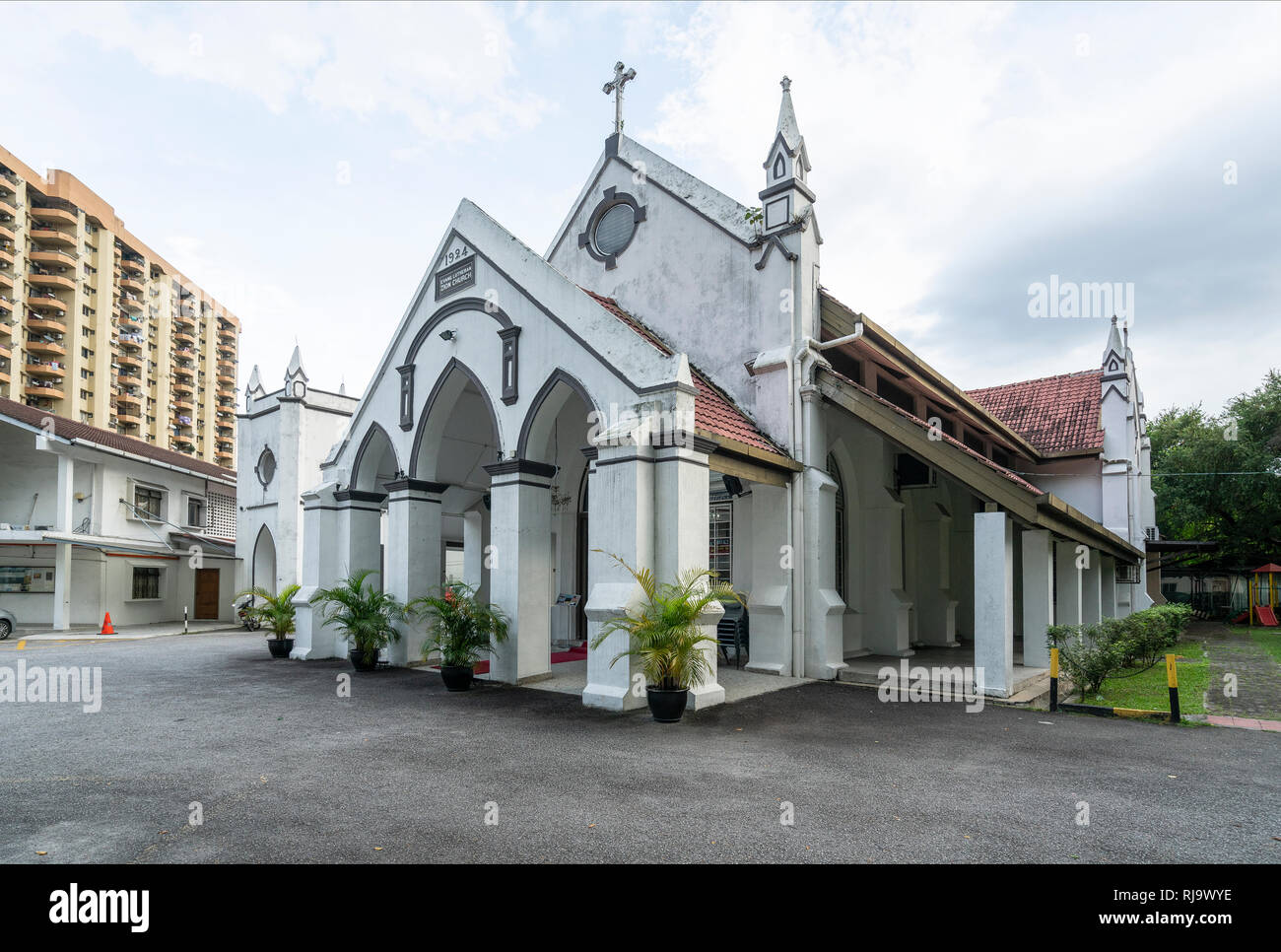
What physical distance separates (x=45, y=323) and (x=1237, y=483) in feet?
222

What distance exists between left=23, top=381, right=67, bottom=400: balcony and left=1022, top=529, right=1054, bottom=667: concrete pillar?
194ft

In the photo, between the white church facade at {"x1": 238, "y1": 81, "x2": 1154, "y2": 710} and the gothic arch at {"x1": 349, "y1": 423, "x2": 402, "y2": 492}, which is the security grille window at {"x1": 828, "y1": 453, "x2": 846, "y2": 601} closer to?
the white church facade at {"x1": 238, "y1": 81, "x2": 1154, "y2": 710}

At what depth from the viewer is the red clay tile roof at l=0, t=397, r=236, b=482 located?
2383 cm

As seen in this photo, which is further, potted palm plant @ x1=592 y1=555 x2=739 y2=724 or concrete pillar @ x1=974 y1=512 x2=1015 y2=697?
concrete pillar @ x1=974 y1=512 x2=1015 y2=697

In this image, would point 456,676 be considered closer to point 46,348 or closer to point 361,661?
point 361,661

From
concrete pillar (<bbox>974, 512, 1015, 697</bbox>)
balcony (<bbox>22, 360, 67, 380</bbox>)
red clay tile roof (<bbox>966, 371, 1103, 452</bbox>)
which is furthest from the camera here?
balcony (<bbox>22, 360, 67, 380</bbox>)

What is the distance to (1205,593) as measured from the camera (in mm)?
33312

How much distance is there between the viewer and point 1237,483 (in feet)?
98.9

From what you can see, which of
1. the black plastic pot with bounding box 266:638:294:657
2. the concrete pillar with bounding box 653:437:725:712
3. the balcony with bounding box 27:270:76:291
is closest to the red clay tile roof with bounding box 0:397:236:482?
the black plastic pot with bounding box 266:638:294:657

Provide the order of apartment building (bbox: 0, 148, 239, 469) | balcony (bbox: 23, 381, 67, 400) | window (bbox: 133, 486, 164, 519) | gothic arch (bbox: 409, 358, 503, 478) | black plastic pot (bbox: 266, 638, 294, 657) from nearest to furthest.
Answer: gothic arch (bbox: 409, 358, 503, 478) → black plastic pot (bbox: 266, 638, 294, 657) → window (bbox: 133, 486, 164, 519) → apartment building (bbox: 0, 148, 239, 469) → balcony (bbox: 23, 381, 67, 400)

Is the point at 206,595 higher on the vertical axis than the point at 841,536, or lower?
lower

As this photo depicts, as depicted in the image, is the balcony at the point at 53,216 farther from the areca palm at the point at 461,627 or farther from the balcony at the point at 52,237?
the areca palm at the point at 461,627

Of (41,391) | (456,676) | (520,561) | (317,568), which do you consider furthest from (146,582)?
(41,391)
